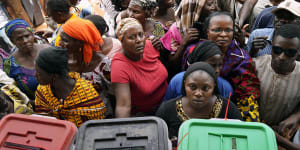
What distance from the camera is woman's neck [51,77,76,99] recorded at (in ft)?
7.30

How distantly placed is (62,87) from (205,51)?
51.2 inches

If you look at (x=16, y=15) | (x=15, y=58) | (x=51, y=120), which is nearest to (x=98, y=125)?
(x=51, y=120)

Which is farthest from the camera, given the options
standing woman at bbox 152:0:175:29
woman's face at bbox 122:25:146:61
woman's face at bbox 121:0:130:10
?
woman's face at bbox 121:0:130:10

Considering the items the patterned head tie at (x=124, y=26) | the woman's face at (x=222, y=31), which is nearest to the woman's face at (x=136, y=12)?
the patterned head tie at (x=124, y=26)

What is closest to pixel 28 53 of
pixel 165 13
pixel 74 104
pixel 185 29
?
pixel 74 104

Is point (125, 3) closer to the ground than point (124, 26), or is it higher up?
higher up

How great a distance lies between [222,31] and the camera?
104 inches

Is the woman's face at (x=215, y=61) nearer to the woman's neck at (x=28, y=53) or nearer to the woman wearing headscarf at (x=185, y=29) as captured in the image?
the woman wearing headscarf at (x=185, y=29)

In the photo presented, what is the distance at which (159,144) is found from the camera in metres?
1.49

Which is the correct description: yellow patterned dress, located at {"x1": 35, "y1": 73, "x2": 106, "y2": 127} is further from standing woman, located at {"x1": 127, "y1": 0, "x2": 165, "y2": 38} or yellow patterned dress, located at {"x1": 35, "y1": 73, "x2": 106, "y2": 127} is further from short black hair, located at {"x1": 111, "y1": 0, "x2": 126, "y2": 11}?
Answer: short black hair, located at {"x1": 111, "y1": 0, "x2": 126, "y2": 11}

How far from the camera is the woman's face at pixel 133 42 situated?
8.31ft

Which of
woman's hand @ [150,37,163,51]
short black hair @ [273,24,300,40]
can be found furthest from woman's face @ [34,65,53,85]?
short black hair @ [273,24,300,40]

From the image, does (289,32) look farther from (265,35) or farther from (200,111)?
(200,111)

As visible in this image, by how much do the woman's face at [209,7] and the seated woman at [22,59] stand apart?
1.95m
